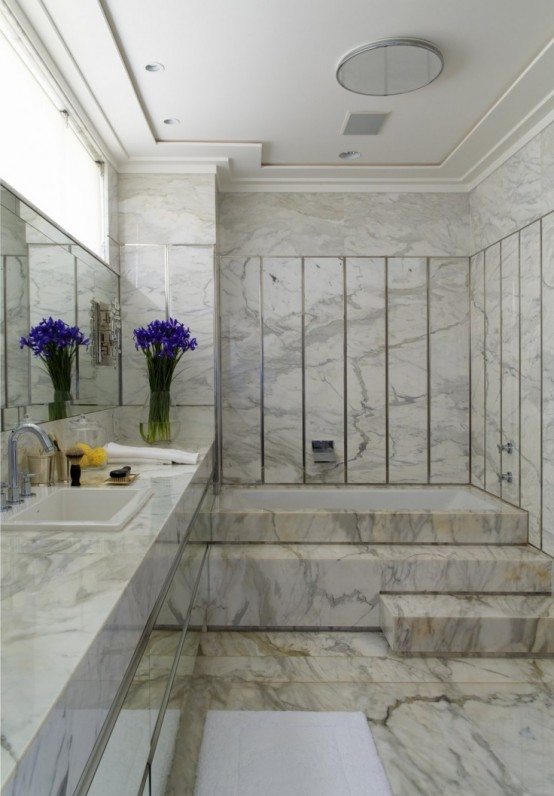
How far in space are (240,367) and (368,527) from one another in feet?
4.60

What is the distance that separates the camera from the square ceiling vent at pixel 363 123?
9.34 feet

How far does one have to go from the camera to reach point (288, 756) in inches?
77.2

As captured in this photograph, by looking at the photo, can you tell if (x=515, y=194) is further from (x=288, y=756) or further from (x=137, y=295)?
(x=288, y=756)

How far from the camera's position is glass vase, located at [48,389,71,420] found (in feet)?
7.49

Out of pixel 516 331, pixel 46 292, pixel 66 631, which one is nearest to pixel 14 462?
pixel 46 292

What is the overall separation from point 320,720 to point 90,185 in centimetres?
279

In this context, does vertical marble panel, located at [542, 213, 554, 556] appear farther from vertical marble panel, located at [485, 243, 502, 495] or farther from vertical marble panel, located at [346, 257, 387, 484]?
vertical marble panel, located at [346, 257, 387, 484]

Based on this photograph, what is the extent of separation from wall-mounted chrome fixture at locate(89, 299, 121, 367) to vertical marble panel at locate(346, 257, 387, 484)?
155 centimetres

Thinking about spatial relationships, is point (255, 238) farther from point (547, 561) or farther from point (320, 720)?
point (320, 720)

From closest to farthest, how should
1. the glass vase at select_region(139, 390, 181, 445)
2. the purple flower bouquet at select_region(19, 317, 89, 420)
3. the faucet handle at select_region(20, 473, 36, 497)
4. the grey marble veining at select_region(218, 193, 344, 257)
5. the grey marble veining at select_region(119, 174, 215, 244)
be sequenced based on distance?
1. the faucet handle at select_region(20, 473, 36, 497)
2. the purple flower bouquet at select_region(19, 317, 89, 420)
3. the glass vase at select_region(139, 390, 181, 445)
4. the grey marble veining at select_region(119, 174, 215, 244)
5. the grey marble veining at select_region(218, 193, 344, 257)

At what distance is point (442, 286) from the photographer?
388 cm

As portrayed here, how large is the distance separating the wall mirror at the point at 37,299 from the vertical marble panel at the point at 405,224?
5.95 ft

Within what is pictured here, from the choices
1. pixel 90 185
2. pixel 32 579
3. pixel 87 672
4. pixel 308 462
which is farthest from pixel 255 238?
pixel 87 672

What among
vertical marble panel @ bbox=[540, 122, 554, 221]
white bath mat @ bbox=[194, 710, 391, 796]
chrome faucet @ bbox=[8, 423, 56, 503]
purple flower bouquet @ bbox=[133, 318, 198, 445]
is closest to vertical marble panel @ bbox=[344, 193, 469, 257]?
vertical marble panel @ bbox=[540, 122, 554, 221]
